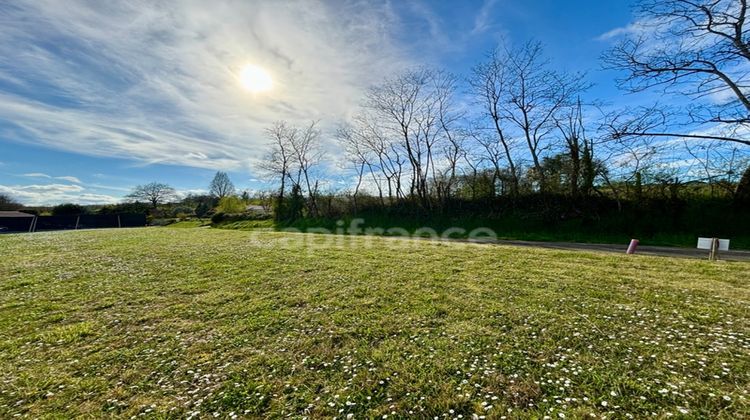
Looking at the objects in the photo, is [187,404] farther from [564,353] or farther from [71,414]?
[564,353]

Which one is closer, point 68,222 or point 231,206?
point 231,206

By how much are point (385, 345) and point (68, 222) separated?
67242 mm

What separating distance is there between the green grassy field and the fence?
55.8 m

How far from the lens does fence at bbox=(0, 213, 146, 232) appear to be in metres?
43.7

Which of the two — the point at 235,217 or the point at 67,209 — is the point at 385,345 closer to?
the point at 235,217

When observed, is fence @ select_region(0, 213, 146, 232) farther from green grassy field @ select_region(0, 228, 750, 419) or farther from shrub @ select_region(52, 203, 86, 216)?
green grassy field @ select_region(0, 228, 750, 419)

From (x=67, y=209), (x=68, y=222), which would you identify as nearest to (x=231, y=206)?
(x=68, y=222)

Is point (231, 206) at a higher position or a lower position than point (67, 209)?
higher

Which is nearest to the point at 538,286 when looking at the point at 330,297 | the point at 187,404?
the point at 330,297

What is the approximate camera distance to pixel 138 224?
5081 cm

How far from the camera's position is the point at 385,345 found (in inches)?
135

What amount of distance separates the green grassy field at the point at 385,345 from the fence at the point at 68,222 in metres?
55.8

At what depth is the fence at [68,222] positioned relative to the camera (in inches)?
1719

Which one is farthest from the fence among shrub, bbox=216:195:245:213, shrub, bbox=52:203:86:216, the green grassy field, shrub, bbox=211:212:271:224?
the green grassy field
